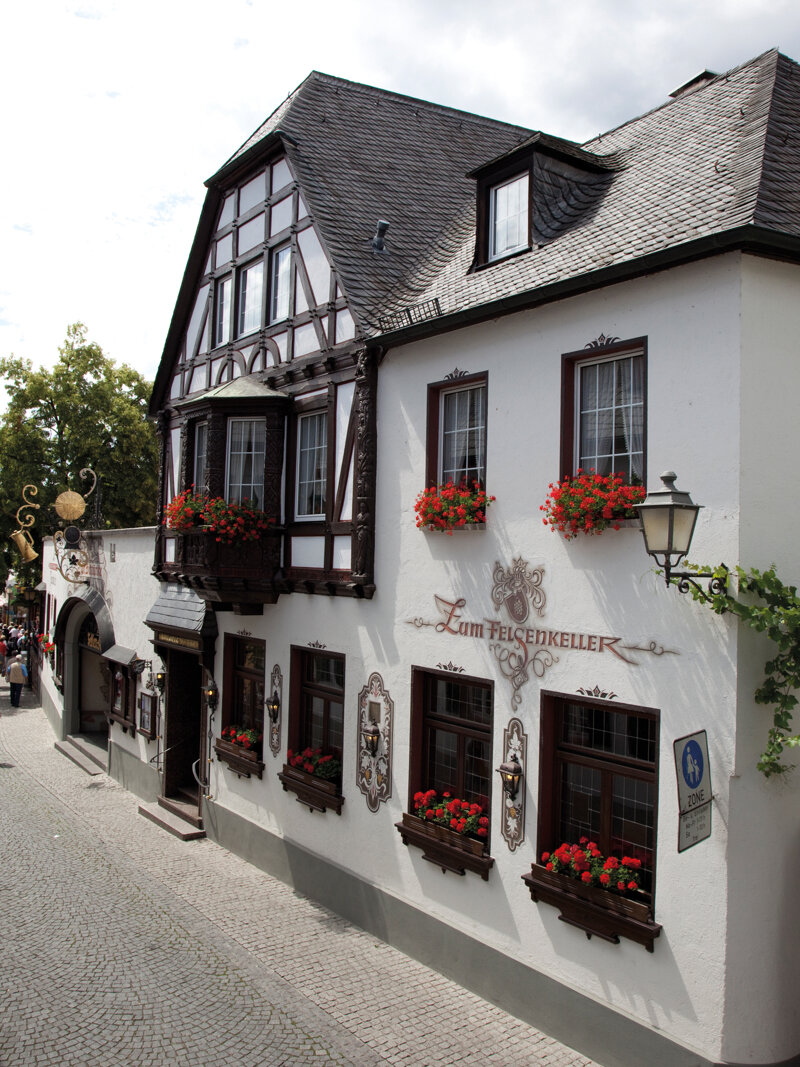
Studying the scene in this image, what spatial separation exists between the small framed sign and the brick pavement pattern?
3.07m

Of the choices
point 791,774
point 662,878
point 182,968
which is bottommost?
point 182,968

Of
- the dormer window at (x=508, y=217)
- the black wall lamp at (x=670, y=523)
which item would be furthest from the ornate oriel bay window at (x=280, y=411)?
the black wall lamp at (x=670, y=523)

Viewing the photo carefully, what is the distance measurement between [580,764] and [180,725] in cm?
982

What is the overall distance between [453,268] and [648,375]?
424 centimetres

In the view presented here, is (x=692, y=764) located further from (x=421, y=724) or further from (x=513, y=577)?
(x=421, y=724)

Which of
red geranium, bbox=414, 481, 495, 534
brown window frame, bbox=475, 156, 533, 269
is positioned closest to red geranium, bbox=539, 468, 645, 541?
red geranium, bbox=414, 481, 495, 534

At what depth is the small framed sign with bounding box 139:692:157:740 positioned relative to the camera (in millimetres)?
16250

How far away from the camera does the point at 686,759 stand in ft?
20.1

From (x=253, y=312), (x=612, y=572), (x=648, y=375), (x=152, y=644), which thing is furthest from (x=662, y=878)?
(x=152, y=644)

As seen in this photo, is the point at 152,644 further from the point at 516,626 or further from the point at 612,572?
the point at 612,572

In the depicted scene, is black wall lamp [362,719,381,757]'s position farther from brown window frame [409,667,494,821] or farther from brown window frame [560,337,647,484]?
brown window frame [560,337,647,484]

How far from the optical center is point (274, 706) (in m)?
12.0

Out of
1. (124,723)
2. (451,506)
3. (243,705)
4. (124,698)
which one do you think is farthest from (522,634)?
(124,698)

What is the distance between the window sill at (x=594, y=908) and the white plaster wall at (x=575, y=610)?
0.38 feet
